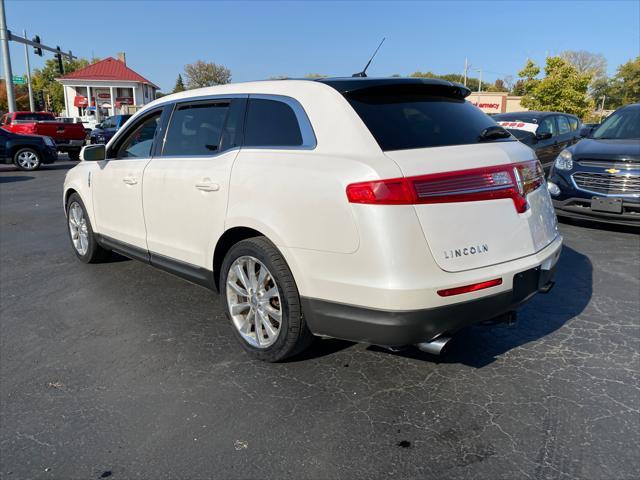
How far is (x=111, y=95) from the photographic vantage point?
196 ft

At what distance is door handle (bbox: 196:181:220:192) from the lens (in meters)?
3.47

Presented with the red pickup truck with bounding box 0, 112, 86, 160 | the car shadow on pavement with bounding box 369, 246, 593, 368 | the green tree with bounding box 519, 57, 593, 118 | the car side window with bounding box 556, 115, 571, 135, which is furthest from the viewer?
the green tree with bounding box 519, 57, 593, 118

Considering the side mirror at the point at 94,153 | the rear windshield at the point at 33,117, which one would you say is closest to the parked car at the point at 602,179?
the side mirror at the point at 94,153

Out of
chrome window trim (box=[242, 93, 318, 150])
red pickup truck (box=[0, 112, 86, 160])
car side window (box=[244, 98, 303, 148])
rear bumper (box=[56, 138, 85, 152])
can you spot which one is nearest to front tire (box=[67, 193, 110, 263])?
car side window (box=[244, 98, 303, 148])

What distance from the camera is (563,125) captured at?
11180 millimetres

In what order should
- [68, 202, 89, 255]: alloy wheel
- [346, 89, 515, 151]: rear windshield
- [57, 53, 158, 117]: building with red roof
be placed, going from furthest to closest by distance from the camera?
1. [57, 53, 158, 117]: building with red roof
2. [68, 202, 89, 255]: alloy wheel
3. [346, 89, 515, 151]: rear windshield

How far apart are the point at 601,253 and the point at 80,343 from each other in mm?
5489

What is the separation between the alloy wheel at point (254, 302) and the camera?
322 centimetres

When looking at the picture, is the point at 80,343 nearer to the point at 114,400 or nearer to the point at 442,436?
the point at 114,400

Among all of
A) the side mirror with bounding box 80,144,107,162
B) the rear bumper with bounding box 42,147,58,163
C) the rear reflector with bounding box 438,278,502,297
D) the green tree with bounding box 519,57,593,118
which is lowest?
the rear reflector with bounding box 438,278,502,297

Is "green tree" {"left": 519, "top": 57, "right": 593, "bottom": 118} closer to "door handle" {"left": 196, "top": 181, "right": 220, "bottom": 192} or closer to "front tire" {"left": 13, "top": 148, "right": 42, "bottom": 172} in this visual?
"front tire" {"left": 13, "top": 148, "right": 42, "bottom": 172}

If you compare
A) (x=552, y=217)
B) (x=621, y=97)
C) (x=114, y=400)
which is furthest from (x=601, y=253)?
(x=621, y=97)

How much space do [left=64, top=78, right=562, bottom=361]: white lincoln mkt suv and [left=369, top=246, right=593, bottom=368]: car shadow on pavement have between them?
1.99ft

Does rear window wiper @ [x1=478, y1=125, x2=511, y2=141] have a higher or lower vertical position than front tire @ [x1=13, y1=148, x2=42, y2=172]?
higher
